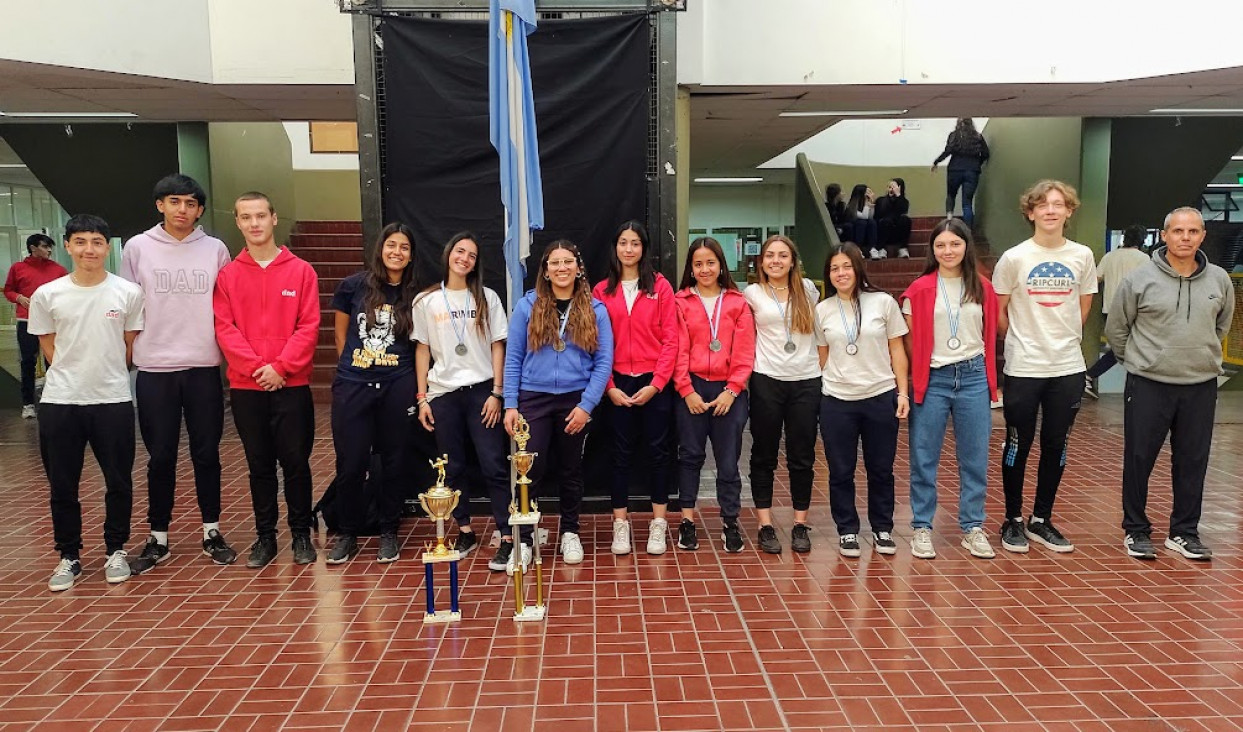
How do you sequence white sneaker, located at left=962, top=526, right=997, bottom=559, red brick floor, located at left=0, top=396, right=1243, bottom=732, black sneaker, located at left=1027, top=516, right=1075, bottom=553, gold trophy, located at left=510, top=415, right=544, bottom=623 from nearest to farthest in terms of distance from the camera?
red brick floor, located at left=0, top=396, right=1243, bottom=732, gold trophy, located at left=510, top=415, right=544, bottom=623, white sneaker, located at left=962, top=526, right=997, bottom=559, black sneaker, located at left=1027, top=516, right=1075, bottom=553

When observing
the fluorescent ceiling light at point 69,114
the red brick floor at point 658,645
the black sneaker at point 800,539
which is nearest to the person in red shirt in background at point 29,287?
the fluorescent ceiling light at point 69,114

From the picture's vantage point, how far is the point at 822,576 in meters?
4.41

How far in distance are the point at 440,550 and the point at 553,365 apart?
3.66 feet

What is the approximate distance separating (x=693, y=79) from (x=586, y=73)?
1.88 metres

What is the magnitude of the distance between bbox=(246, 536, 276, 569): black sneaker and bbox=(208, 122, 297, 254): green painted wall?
6173 millimetres

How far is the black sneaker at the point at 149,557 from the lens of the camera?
15.0ft

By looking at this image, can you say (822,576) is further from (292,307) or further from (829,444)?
(292,307)

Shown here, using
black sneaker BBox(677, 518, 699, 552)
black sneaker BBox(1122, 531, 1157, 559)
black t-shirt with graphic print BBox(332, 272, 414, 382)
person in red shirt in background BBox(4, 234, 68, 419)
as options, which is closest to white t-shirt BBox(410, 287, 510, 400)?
black t-shirt with graphic print BBox(332, 272, 414, 382)

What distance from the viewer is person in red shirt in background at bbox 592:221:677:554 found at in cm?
460

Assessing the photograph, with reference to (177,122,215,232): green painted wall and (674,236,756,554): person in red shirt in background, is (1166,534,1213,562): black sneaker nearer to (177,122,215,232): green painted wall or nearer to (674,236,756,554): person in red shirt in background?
(674,236,756,554): person in red shirt in background

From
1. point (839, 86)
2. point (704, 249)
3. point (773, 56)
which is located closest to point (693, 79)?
point (773, 56)

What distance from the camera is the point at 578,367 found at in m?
4.48

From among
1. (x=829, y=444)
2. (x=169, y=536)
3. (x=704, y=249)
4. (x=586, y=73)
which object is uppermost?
(x=586, y=73)

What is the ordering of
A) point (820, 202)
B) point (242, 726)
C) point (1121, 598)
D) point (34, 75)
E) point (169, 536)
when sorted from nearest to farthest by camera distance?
point (242, 726) → point (1121, 598) → point (169, 536) → point (34, 75) → point (820, 202)
